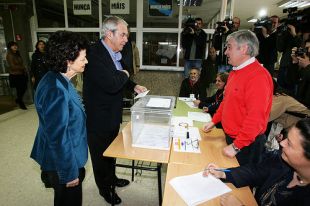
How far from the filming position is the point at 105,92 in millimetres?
1661

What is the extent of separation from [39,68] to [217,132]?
13.2ft

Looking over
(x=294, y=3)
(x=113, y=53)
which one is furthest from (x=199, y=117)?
(x=294, y=3)

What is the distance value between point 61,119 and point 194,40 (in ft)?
12.4

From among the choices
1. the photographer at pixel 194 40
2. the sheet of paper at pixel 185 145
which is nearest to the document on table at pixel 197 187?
the sheet of paper at pixel 185 145

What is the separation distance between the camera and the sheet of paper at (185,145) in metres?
1.50

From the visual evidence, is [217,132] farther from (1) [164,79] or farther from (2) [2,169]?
(1) [164,79]

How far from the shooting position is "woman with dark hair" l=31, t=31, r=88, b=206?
3.55ft

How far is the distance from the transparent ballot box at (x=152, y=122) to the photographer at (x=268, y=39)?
9.16 feet

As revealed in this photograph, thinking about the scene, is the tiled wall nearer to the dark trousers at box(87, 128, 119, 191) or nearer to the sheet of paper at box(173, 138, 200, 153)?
the dark trousers at box(87, 128, 119, 191)

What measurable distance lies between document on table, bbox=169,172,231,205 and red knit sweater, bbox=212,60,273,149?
39 centimetres

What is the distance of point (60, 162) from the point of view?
113cm

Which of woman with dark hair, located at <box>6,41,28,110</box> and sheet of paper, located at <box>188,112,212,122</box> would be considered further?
woman with dark hair, located at <box>6,41,28,110</box>

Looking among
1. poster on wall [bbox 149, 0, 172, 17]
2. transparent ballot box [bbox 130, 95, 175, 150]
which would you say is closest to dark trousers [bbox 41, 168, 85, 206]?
transparent ballot box [bbox 130, 95, 175, 150]

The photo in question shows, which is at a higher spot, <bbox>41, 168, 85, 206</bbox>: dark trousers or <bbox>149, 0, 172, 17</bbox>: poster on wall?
<bbox>149, 0, 172, 17</bbox>: poster on wall
